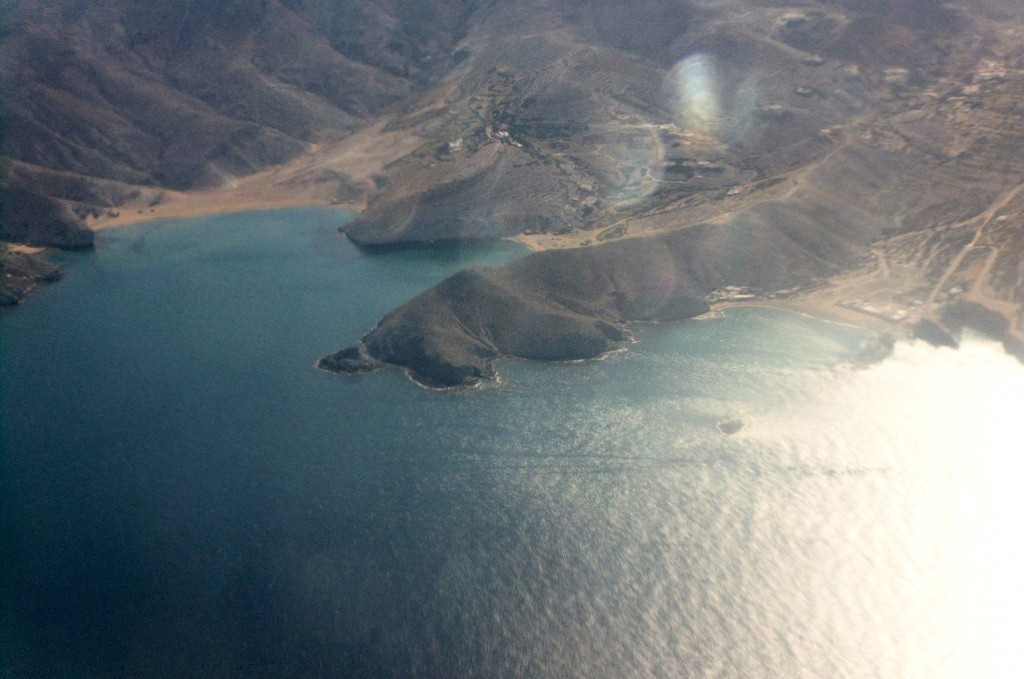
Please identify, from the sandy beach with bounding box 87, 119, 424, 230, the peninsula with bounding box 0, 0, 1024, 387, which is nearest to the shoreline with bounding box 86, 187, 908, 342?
the sandy beach with bounding box 87, 119, 424, 230

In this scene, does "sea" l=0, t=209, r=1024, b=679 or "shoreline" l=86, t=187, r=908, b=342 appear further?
"shoreline" l=86, t=187, r=908, b=342

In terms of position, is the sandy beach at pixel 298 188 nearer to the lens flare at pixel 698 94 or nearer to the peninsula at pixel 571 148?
the peninsula at pixel 571 148

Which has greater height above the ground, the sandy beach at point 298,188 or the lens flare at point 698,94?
the lens flare at point 698,94

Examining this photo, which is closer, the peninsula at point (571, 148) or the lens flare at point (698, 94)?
the peninsula at point (571, 148)

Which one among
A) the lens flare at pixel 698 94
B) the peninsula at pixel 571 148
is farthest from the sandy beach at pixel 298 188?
the lens flare at pixel 698 94

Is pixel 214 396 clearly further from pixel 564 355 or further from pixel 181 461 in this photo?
pixel 564 355

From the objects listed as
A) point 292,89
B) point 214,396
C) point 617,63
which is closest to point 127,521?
point 214,396

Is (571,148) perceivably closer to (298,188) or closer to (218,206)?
(298,188)

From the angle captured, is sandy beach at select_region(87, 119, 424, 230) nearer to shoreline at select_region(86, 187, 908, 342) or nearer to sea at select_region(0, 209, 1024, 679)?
shoreline at select_region(86, 187, 908, 342)
